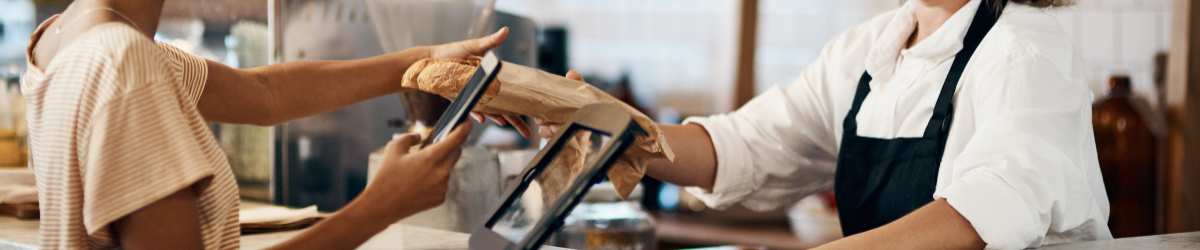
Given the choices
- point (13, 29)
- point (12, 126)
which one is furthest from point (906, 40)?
point (13, 29)

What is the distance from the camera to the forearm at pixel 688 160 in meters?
1.76

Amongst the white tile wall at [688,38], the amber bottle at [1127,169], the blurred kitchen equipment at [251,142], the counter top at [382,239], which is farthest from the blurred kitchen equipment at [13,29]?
the amber bottle at [1127,169]

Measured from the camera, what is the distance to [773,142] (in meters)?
1.85

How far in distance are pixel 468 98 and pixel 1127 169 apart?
2066 mm

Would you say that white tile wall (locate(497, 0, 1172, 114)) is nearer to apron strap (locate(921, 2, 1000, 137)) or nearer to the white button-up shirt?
the white button-up shirt

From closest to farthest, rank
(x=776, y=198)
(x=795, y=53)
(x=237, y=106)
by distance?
(x=237, y=106), (x=776, y=198), (x=795, y=53)

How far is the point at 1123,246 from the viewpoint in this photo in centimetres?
136

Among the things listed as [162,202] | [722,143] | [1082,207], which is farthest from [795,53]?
[162,202]

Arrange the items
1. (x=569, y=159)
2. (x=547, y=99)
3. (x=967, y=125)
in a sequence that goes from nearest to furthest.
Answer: (x=569, y=159) < (x=547, y=99) < (x=967, y=125)

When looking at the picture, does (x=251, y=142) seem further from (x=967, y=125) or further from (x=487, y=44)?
(x=967, y=125)

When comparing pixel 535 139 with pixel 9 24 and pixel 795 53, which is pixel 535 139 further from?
pixel 9 24

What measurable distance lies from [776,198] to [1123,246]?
0.62 metres

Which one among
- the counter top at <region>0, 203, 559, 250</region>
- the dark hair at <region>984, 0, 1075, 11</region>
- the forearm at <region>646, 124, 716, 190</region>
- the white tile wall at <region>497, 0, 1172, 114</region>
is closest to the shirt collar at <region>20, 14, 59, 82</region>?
the counter top at <region>0, 203, 559, 250</region>

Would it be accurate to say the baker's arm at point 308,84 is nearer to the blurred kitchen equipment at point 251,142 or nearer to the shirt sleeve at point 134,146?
the shirt sleeve at point 134,146
